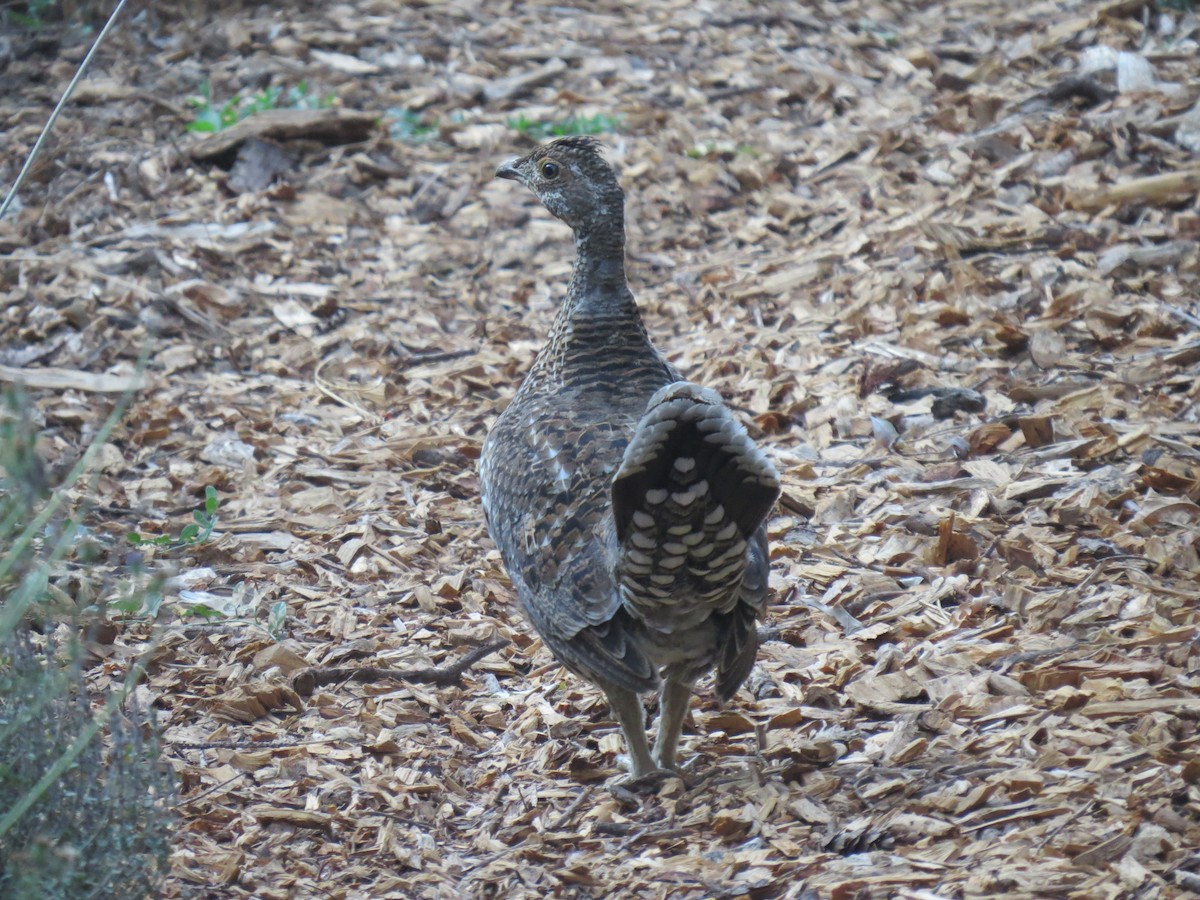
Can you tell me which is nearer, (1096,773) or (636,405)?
(1096,773)

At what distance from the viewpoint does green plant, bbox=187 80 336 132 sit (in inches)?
371

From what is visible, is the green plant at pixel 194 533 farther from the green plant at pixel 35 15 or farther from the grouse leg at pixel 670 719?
the green plant at pixel 35 15

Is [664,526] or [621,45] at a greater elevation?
[664,526]

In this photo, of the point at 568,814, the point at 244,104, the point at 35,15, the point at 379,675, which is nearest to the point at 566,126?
the point at 244,104

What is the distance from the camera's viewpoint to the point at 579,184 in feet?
17.3

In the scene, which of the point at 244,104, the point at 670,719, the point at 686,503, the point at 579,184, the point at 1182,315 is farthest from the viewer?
the point at 244,104

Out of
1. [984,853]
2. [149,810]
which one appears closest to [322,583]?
[149,810]

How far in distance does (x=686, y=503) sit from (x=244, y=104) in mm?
7345

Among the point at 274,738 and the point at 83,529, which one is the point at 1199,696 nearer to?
the point at 274,738

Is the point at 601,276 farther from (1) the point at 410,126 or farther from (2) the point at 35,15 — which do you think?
(2) the point at 35,15

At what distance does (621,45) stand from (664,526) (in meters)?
7.76

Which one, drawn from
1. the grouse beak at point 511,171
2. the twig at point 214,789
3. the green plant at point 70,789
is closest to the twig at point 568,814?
the twig at point 214,789

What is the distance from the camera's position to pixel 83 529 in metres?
5.71

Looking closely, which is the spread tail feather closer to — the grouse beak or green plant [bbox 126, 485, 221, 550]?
the grouse beak
